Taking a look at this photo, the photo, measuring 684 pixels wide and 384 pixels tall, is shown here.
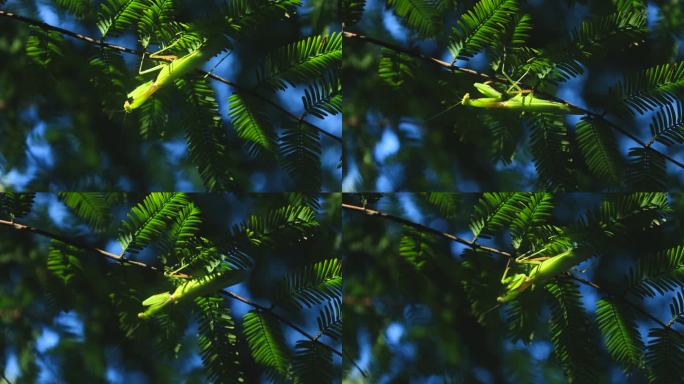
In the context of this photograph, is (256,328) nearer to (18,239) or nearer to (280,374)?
(280,374)

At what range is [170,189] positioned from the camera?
1.21 m

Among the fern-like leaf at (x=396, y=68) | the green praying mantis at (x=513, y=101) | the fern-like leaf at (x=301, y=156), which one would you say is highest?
the fern-like leaf at (x=396, y=68)

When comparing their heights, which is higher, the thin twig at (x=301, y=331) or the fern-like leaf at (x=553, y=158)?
the fern-like leaf at (x=553, y=158)

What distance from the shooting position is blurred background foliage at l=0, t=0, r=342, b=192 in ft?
3.95

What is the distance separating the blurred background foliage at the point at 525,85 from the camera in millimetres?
1212

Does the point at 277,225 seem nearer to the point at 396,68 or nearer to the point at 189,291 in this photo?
the point at 189,291

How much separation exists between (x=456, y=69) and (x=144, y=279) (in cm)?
54

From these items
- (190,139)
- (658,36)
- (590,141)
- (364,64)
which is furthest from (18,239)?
(658,36)

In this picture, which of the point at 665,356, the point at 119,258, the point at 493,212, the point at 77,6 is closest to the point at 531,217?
the point at 493,212

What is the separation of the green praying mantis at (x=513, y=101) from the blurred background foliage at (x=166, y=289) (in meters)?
0.27

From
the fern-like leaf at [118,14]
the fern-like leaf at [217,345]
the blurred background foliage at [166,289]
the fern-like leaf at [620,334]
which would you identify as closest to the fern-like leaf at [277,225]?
the blurred background foliage at [166,289]

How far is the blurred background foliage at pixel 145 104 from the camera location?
1.21m

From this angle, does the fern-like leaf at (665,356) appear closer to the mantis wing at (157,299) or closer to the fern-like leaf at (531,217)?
the fern-like leaf at (531,217)

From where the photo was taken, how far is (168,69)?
3.89ft
